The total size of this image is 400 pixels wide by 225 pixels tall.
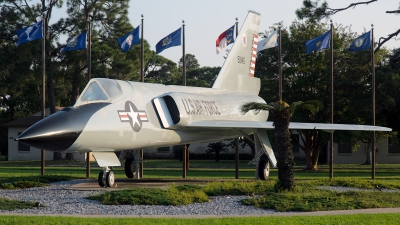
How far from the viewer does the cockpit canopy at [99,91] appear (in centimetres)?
2092

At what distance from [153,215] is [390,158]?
45.5m

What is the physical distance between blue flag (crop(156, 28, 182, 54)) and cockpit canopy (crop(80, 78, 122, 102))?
31.8ft

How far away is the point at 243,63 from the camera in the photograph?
99.0 ft

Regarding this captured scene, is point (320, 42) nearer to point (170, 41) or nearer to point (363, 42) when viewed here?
point (363, 42)

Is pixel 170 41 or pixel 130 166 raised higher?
pixel 170 41

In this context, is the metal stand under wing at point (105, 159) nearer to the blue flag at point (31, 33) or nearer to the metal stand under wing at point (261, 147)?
the metal stand under wing at point (261, 147)

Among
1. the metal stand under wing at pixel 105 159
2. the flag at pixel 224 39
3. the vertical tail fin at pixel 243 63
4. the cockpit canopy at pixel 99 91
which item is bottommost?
the metal stand under wing at pixel 105 159

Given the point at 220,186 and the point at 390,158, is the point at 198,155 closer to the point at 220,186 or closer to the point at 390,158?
the point at 390,158

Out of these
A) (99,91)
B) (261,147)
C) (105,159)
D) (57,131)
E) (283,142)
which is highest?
(99,91)

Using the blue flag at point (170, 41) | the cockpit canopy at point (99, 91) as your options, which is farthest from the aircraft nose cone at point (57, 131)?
the blue flag at point (170, 41)

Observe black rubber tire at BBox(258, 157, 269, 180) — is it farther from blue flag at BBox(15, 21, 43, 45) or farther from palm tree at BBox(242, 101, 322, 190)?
blue flag at BBox(15, 21, 43, 45)

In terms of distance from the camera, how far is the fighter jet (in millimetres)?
19375

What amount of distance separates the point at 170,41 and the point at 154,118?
872cm

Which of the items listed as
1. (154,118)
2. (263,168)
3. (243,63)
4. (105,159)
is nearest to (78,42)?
(243,63)
